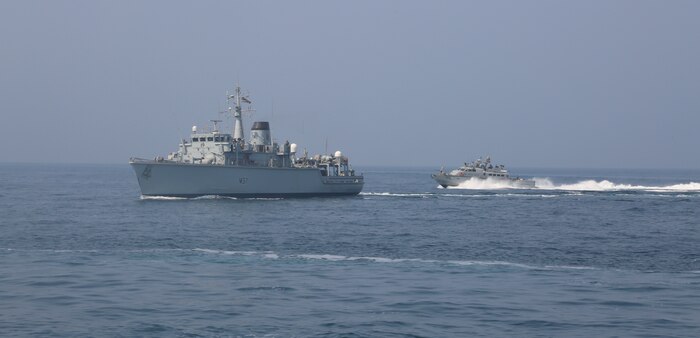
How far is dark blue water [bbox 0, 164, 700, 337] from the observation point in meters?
21.6

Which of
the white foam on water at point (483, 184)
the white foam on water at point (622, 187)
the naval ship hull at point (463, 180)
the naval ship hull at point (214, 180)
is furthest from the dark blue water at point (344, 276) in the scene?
the white foam on water at point (622, 187)

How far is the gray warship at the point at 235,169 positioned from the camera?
73312 mm

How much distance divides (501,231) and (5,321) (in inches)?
1305

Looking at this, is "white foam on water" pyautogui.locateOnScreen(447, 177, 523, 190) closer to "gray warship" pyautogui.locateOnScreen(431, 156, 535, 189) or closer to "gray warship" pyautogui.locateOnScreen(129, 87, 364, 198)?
"gray warship" pyautogui.locateOnScreen(431, 156, 535, 189)

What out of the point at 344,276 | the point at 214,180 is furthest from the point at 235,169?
the point at 344,276

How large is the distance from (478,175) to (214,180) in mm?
52456

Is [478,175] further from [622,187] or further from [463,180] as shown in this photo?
[622,187]

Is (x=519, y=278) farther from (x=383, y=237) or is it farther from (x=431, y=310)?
(x=383, y=237)

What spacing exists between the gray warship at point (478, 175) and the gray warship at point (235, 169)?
32.2m

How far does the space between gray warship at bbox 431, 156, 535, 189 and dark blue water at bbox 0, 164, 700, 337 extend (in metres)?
57.9

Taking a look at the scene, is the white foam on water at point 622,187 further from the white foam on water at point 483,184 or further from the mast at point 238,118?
the mast at point 238,118

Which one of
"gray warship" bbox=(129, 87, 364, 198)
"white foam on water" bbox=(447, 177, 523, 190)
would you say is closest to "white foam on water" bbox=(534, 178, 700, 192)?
"white foam on water" bbox=(447, 177, 523, 190)

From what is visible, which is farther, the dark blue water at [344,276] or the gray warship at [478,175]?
the gray warship at [478,175]

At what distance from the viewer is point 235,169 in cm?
7538
